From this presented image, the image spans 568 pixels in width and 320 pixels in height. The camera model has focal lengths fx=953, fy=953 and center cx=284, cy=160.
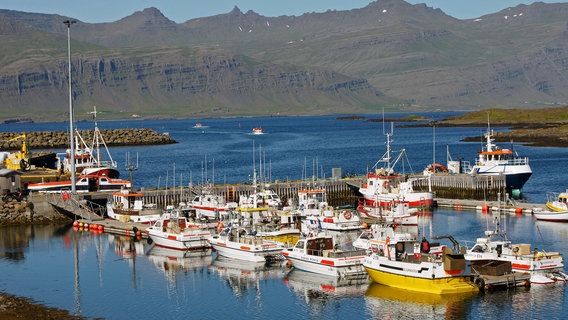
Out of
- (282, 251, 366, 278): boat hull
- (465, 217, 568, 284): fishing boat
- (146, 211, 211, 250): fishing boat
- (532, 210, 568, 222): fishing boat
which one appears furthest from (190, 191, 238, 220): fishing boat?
(465, 217, 568, 284): fishing boat

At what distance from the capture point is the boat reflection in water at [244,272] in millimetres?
52141

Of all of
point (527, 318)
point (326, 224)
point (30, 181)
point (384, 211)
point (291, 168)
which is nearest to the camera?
point (527, 318)

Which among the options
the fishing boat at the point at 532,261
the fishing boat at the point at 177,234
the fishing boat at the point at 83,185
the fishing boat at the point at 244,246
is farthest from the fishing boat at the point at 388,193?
the fishing boat at the point at 532,261

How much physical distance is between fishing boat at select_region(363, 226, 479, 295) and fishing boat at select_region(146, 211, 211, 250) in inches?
557

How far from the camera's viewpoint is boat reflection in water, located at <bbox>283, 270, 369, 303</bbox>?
4931 cm

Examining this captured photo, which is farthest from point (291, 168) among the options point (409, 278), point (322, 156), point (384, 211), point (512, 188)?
point (409, 278)

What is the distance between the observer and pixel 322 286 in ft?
167

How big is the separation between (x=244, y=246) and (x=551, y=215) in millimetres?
26256

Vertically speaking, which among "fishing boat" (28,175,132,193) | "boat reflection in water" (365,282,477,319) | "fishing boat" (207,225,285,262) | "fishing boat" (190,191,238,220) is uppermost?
"fishing boat" (28,175,132,193)

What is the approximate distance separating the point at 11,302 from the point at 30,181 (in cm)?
4234

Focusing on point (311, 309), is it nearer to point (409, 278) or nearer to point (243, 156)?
point (409, 278)

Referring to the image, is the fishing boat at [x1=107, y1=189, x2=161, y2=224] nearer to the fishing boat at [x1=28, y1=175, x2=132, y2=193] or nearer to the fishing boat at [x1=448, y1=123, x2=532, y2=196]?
the fishing boat at [x1=28, y1=175, x2=132, y2=193]

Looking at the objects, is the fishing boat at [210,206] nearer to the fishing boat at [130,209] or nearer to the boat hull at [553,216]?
the fishing boat at [130,209]

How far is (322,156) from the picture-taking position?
162 metres
